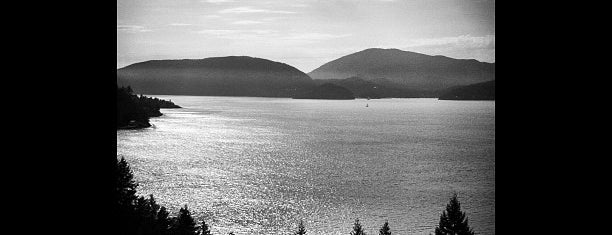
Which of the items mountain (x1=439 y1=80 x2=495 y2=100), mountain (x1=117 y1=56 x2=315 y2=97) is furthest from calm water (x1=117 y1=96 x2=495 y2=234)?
mountain (x1=439 y1=80 x2=495 y2=100)

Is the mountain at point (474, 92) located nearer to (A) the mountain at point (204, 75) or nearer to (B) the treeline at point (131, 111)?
(A) the mountain at point (204, 75)

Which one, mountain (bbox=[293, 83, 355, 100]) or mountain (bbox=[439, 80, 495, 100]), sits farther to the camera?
mountain (bbox=[293, 83, 355, 100])

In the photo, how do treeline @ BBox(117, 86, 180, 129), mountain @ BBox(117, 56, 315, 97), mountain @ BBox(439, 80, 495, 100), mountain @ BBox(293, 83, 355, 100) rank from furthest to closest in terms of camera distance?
1. mountain @ BBox(293, 83, 355, 100)
2. mountain @ BBox(439, 80, 495, 100)
3. mountain @ BBox(117, 56, 315, 97)
4. treeline @ BBox(117, 86, 180, 129)

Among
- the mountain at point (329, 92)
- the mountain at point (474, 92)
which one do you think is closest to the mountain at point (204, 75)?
the mountain at point (474, 92)

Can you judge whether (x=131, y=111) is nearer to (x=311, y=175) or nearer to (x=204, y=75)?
(x=204, y=75)

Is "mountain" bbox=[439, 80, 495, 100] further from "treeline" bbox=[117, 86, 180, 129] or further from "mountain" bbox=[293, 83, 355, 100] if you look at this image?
"treeline" bbox=[117, 86, 180, 129]

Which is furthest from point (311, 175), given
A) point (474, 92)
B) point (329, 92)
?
point (329, 92)

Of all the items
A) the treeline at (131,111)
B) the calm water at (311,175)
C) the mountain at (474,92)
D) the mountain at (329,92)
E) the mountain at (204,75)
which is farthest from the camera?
the mountain at (329,92)
